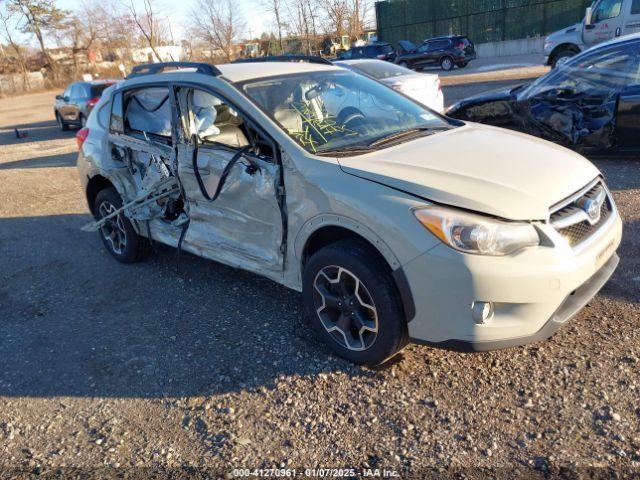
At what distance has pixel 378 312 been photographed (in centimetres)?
299

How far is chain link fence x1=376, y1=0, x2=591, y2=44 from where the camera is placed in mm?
29709

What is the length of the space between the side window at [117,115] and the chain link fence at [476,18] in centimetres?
3022

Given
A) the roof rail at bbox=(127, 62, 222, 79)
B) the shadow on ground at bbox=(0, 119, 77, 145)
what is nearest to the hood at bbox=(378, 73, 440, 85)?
the roof rail at bbox=(127, 62, 222, 79)

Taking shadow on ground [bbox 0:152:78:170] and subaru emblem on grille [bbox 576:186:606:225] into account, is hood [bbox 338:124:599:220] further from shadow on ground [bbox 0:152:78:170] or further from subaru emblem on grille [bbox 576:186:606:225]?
shadow on ground [bbox 0:152:78:170]

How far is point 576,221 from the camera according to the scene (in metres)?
2.94

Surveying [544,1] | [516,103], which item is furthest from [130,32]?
[516,103]

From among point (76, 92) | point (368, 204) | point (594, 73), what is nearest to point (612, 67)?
point (594, 73)

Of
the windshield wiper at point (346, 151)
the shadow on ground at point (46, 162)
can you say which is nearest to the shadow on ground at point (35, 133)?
Result: the shadow on ground at point (46, 162)

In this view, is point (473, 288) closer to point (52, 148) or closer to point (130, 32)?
point (52, 148)

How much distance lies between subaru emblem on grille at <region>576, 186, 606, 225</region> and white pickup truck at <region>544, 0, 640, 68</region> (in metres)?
12.2

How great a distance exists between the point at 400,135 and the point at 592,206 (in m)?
1.32

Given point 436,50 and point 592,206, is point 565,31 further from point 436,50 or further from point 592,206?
point 592,206

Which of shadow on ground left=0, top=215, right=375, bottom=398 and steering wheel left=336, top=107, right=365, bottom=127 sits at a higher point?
steering wheel left=336, top=107, right=365, bottom=127

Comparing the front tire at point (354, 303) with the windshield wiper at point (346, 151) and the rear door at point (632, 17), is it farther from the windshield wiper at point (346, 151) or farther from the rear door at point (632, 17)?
the rear door at point (632, 17)
